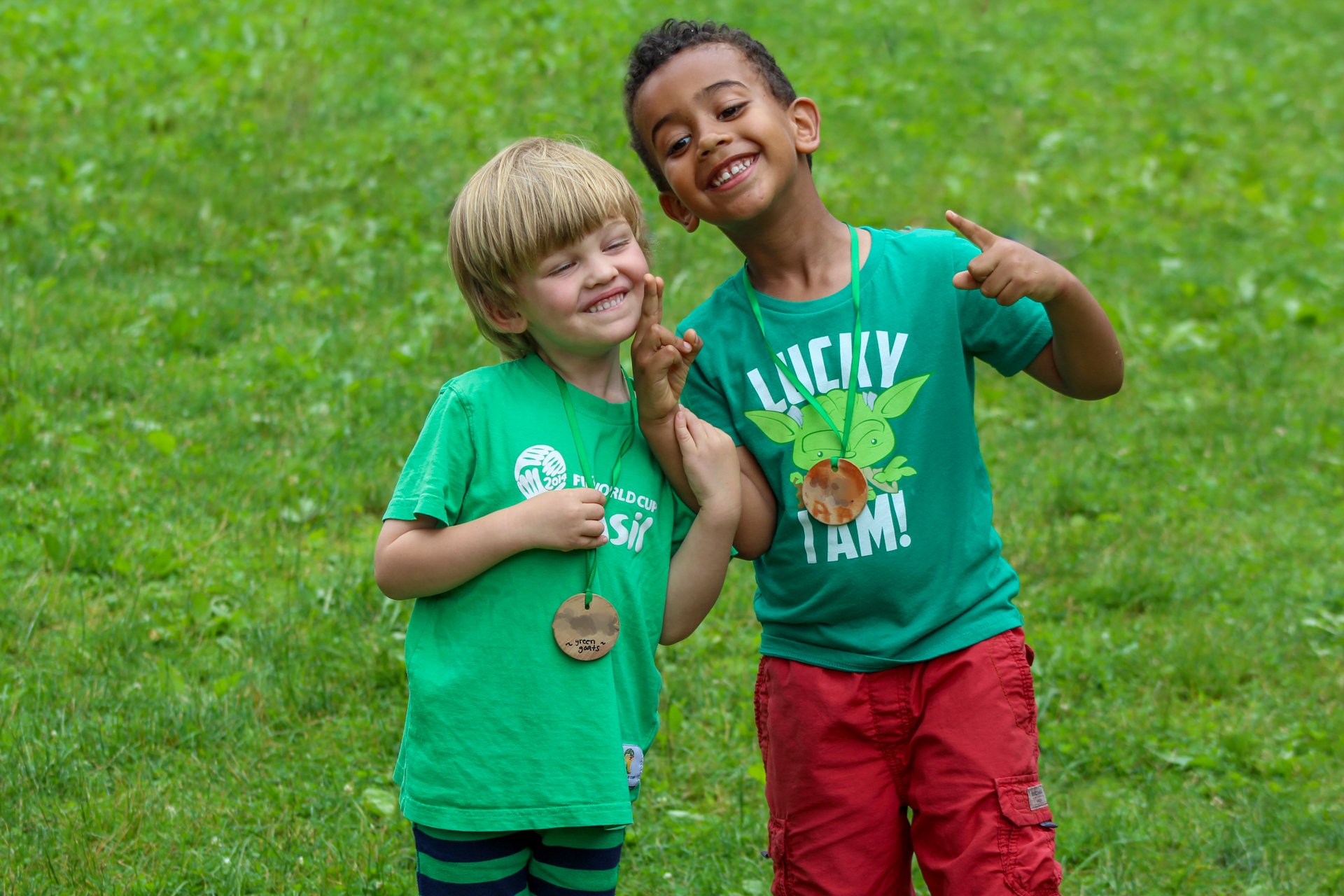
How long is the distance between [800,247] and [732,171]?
207mm

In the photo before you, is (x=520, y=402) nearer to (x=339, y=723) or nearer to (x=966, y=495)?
(x=966, y=495)

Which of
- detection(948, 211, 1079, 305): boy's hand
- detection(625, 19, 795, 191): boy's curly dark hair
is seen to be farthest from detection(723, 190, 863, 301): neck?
detection(948, 211, 1079, 305): boy's hand

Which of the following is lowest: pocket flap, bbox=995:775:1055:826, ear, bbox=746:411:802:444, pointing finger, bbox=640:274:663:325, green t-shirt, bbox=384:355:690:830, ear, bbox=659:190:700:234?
pocket flap, bbox=995:775:1055:826

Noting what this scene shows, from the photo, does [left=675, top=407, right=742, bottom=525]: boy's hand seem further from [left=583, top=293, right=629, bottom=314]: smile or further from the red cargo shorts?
the red cargo shorts

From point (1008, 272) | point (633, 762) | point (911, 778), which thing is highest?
point (1008, 272)

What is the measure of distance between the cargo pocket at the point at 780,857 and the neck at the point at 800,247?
3.41 ft

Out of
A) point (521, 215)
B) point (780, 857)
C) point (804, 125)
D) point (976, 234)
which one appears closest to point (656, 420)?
point (521, 215)

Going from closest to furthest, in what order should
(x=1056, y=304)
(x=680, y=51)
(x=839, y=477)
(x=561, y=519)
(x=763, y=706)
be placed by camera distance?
(x=561, y=519), (x=1056, y=304), (x=839, y=477), (x=680, y=51), (x=763, y=706)

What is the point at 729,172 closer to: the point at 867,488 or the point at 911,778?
the point at 867,488

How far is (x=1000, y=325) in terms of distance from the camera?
261cm

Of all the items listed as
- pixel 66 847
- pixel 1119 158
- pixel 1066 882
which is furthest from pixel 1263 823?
pixel 1119 158

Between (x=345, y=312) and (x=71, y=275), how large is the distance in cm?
123

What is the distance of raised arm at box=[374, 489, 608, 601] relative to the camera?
2266 millimetres

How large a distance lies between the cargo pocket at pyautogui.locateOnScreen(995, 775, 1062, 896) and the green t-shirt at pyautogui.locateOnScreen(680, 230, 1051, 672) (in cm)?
28
